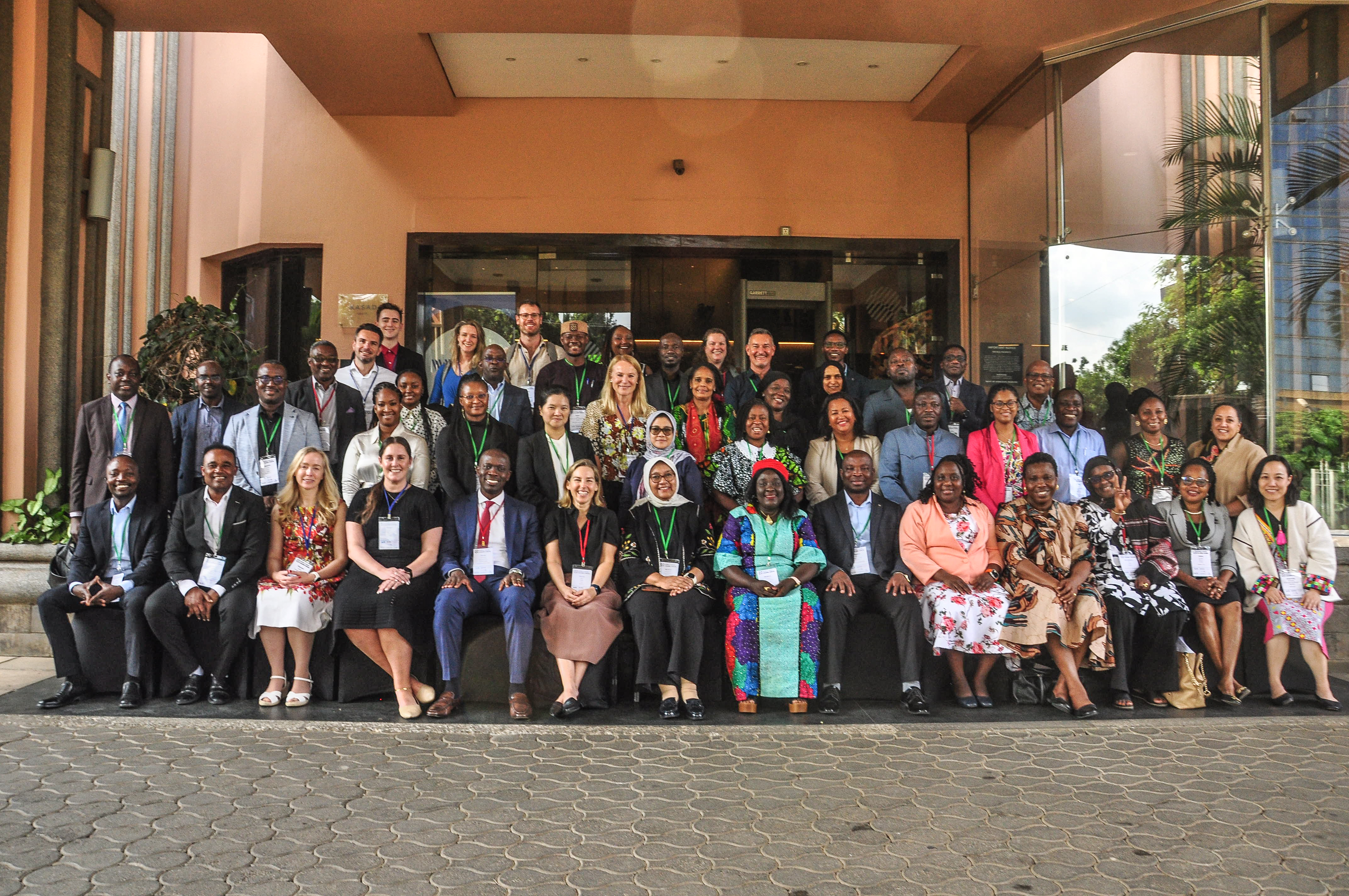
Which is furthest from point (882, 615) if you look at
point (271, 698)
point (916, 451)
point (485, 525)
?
point (271, 698)

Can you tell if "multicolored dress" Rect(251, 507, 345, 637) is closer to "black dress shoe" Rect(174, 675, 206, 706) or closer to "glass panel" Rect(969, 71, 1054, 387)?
"black dress shoe" Rect(174, 675, 206, 706)

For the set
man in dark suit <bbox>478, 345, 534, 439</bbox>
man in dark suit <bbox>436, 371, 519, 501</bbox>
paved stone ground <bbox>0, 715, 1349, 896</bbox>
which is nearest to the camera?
paved stone ground <bbox>0, 715, 1349, 896</bbox>

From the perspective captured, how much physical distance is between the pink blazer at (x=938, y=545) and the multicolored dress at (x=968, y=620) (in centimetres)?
14

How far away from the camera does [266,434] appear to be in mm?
6031

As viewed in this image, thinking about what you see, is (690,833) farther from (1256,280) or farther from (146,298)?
(146,298)

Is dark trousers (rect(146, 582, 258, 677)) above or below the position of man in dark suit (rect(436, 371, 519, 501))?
below

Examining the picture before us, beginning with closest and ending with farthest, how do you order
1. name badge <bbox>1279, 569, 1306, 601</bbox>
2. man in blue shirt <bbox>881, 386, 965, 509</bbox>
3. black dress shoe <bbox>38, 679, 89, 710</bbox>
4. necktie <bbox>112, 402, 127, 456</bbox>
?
black dress shoe <bbox>38, 679, 89, 710</bbox> → name badge <bbox>1279, 569, 1306, 601</bbox> → man in blue shirt <bbox>881, 386, 965, 509</bbox> → necktie <bbox>112, 402, 127, 456</bbox>

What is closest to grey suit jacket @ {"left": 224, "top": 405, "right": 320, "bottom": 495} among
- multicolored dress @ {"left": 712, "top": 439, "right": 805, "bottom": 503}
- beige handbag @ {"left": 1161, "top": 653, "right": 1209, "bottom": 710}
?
multicolored dress @ {"left": 712, "top": 439, "right": 805, "bottom": 503}

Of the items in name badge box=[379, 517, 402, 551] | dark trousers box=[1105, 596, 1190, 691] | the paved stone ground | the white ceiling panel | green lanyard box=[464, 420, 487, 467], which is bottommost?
the paved stone ground

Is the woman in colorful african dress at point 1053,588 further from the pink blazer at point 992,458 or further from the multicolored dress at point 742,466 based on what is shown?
the multicolored dress at point 742,466

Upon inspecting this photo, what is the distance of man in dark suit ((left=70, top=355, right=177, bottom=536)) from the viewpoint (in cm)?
618

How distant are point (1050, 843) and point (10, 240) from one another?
26.2 ft

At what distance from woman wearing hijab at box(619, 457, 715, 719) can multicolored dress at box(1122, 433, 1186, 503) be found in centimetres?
295

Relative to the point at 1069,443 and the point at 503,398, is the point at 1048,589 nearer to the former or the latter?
the point at 1069,443
